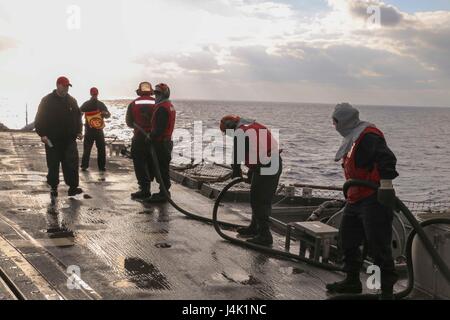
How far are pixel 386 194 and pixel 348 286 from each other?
1.11 m

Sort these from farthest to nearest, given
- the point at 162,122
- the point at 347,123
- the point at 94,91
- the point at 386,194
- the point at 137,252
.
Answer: the point at 94,91, the point at 162,122, the point at 137,252, the point at 347,123, the point at 386,194

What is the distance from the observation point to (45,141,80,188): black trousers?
8.65 meters

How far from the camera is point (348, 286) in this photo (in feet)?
16.2

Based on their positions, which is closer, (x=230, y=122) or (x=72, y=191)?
(x=230, y=122)

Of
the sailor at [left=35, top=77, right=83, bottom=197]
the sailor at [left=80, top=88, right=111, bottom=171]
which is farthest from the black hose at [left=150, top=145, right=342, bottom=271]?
the sailor at [left=80, top=88, right=111, bottom=171]

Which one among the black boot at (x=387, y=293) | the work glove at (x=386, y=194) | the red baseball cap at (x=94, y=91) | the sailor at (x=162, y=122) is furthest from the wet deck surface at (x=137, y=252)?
the red baseball cap at (x=94, y=91)

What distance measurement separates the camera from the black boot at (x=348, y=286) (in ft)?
16.2

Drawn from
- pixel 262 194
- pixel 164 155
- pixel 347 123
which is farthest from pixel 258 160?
pixel 164 155

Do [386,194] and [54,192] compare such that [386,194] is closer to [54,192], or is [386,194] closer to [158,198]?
[158,198]

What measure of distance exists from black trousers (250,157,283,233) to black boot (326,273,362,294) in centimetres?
168

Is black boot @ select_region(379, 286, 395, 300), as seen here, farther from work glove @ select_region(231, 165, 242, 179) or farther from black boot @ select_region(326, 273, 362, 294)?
work glove @ select_region(231, 165, 242, 179)
